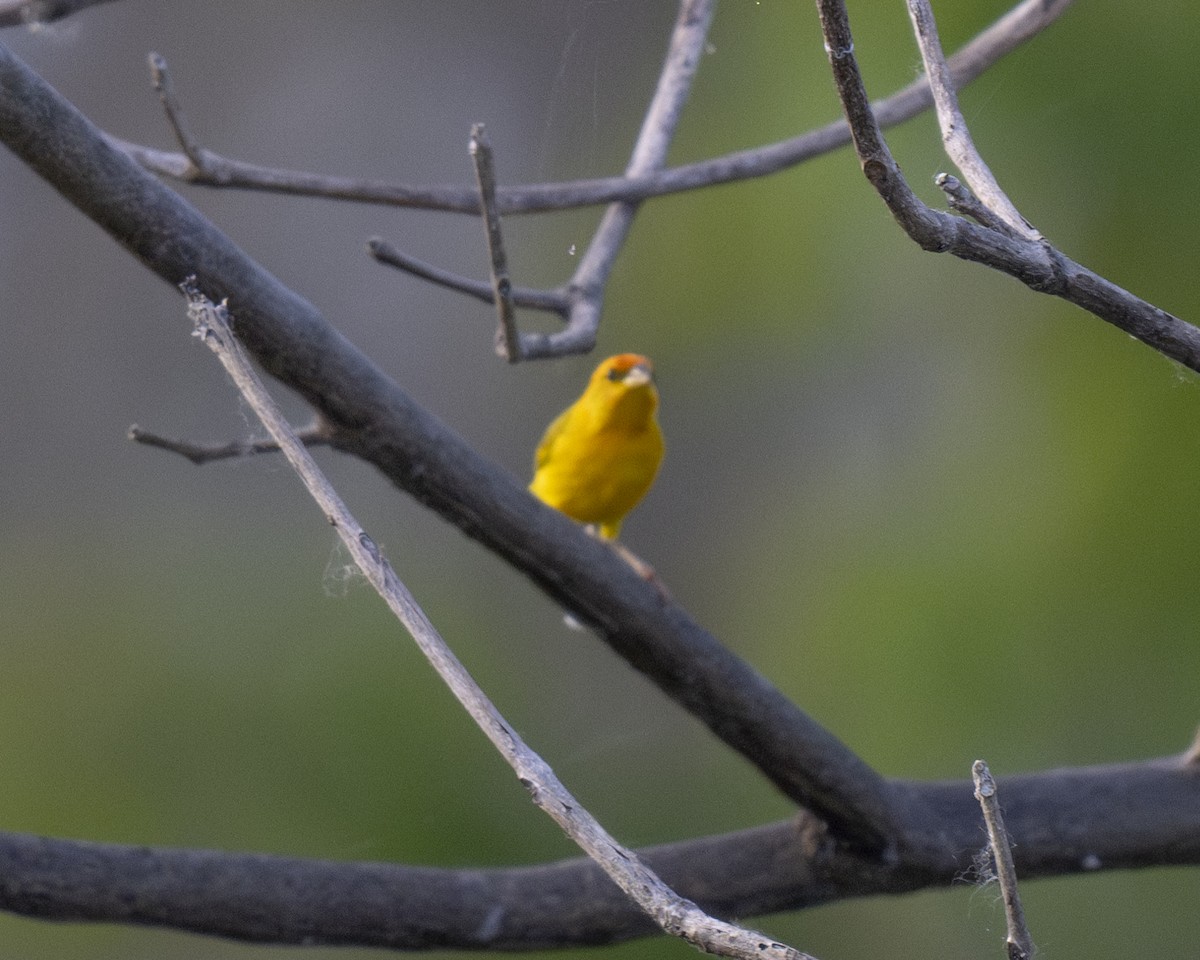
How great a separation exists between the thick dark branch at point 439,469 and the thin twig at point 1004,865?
895mm

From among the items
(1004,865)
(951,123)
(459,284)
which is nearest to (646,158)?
(459,284)

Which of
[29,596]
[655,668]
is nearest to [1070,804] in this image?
[655,668]

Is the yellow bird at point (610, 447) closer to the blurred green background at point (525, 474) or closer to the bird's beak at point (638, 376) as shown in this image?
the bird's beak at point (638, 376)

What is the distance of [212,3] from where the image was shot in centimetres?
305

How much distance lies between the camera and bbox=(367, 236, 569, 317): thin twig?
1.47 metres

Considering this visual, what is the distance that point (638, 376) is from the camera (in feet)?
7.86

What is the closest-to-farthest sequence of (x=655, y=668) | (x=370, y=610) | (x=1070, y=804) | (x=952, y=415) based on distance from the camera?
(x=655, y=668), (x=1070, y=804), (x=952, y=415), (x=370, y=610)

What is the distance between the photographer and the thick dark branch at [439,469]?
1.29 metres

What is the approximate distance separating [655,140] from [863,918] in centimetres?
168

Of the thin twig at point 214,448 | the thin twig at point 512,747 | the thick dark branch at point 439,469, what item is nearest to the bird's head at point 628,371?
the thick dark branch at point 439,469

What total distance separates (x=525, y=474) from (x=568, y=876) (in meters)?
1.43

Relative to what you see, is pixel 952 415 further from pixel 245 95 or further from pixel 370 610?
pixel 245 95

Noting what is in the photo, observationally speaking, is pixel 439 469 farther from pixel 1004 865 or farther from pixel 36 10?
pixel 1004 865

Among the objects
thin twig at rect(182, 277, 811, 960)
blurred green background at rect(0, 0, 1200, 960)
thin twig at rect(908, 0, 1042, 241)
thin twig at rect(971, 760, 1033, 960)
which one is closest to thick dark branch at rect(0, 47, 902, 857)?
thin twig at rect(182, 277, 811, 960)
